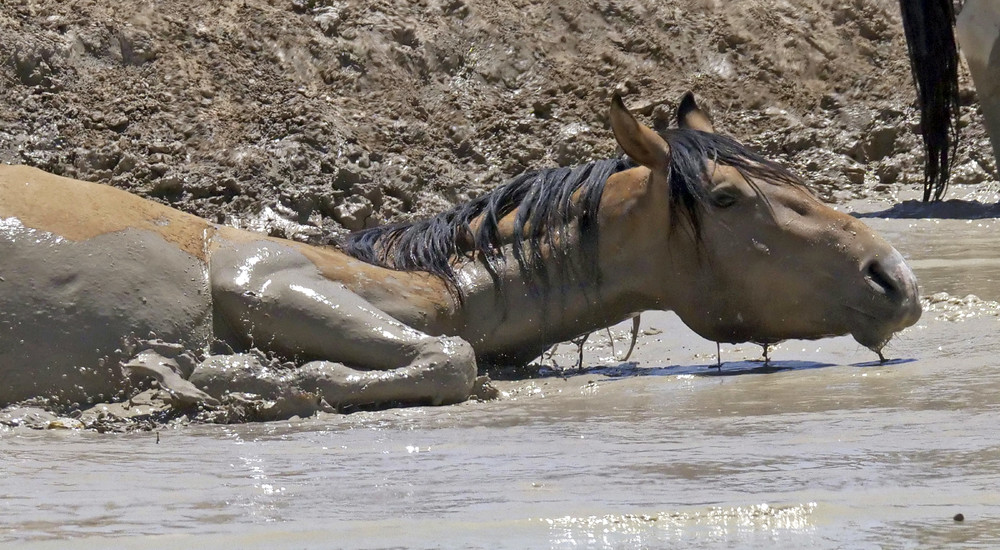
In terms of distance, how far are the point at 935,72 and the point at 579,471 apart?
290 inches

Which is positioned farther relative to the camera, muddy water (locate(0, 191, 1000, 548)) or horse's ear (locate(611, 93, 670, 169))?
horse's ear (locate(611, 93, 670, 169))

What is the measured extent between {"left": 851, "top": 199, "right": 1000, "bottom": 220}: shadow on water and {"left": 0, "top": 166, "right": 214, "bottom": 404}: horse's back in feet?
18.2

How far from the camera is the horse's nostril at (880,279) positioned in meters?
5.53

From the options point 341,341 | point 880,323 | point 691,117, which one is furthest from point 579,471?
point 691,117

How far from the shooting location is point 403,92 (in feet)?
37.1

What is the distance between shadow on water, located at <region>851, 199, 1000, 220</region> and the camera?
991 centimetres

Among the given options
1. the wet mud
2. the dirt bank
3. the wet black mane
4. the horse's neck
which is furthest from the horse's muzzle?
the dirt bank

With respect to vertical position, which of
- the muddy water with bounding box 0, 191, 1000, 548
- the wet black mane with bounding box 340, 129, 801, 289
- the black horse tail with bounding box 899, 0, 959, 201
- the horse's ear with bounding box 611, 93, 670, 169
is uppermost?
the black horse tail with bounding box 899, 0, 959, 201

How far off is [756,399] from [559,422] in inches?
27.2

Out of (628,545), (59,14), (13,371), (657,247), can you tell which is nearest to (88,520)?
(628,545)

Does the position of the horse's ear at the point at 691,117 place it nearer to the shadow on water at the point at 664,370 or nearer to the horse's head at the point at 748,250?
the horse's head at the point at 748,250

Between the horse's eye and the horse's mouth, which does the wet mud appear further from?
the horse's eye

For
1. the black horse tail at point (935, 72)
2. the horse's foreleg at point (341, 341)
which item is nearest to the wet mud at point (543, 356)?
the horse's foreleg at point (341, 341)

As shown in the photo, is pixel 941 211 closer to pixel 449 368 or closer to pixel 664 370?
pixel 664 370
